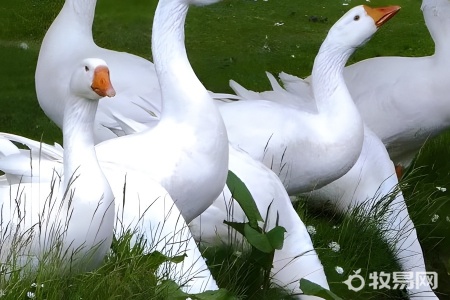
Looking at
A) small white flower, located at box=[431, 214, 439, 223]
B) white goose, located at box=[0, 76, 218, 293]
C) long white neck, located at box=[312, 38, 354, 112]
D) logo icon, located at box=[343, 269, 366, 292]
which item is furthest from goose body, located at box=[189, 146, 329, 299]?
small white flower, located at box=[431, 214, 439, 223]

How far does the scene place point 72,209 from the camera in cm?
359

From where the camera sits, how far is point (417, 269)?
5625 mm

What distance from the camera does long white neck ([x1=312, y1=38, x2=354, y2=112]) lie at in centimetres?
572

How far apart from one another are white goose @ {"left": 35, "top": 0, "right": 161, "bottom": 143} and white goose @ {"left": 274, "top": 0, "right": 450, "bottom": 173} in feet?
3.16

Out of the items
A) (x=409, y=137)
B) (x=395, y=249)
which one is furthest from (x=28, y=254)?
(x=409, y=137)

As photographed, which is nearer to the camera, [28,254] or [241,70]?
[28,254]

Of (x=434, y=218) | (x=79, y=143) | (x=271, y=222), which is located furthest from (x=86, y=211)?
(x=434, y=218)

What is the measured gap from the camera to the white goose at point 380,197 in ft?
18.3

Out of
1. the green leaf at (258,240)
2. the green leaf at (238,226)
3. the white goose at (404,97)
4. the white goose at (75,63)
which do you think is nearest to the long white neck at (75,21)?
the white goose at (75,63)

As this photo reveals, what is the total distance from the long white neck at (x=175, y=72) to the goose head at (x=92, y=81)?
30.0 inches

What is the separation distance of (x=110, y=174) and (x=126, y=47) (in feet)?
20.6

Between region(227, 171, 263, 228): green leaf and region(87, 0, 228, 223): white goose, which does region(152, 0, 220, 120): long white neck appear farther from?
region(227, 171, 263, 228): green leaf

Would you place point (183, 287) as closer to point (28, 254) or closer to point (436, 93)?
point (28, 254)

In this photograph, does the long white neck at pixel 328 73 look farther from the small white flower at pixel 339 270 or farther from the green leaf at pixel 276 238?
the green leaf at pixel 276 238
